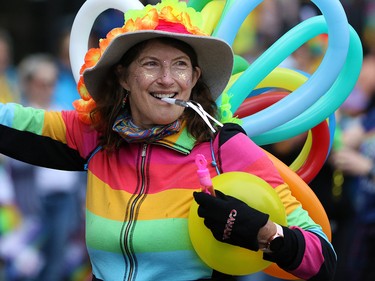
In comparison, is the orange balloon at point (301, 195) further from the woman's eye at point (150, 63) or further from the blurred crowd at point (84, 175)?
the blurred crowd at point (84, 175)

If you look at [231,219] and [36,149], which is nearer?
[231,219]

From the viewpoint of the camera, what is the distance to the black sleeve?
3738 millimetres

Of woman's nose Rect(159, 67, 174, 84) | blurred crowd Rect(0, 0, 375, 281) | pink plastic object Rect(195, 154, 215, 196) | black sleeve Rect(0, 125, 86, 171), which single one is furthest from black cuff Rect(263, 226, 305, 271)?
blurred crowd Rect(0, 0, 375, 281)

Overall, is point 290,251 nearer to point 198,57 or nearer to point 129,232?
point 129,232

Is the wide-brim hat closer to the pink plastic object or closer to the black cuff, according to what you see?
the pink plastic object

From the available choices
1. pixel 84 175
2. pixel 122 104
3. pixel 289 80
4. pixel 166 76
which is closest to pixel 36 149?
pixel 122 104

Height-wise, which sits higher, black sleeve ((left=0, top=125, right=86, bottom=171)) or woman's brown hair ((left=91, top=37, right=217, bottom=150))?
woman's brown hair ((left=91, top=37, right=217, bottom=150))

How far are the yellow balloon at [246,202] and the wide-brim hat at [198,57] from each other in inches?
20.0

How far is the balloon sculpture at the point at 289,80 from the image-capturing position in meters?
3.83

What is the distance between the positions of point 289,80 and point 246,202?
1.08 m

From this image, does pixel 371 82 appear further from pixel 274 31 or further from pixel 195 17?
pixel 195 17

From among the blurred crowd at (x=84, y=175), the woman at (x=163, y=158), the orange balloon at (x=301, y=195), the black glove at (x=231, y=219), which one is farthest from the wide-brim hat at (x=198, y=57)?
the blurred crowd at (x=84, y=175)

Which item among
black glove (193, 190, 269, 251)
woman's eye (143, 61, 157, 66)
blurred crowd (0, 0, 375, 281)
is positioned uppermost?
woman's eye (143, 61, 157, 66)

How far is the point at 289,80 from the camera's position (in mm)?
4180
